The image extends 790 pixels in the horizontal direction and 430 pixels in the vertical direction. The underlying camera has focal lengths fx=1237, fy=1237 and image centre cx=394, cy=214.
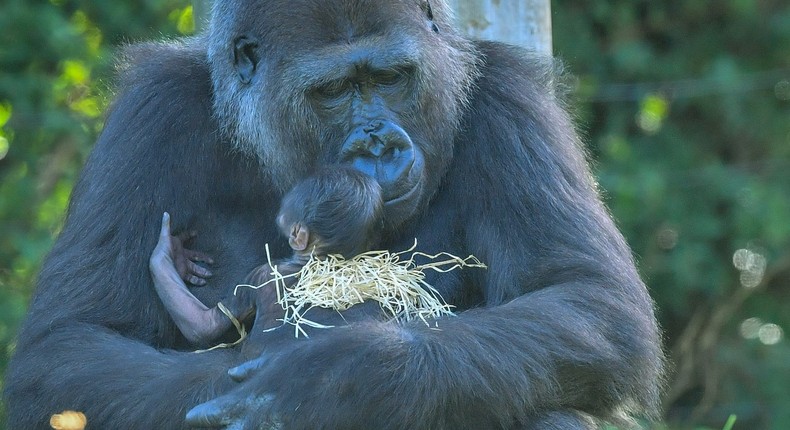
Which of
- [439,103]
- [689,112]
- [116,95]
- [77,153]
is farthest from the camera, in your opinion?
[689,112]

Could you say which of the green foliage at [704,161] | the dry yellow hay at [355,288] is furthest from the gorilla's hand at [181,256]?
the green foliage at [704,161]

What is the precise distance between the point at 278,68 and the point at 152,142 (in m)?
0.60

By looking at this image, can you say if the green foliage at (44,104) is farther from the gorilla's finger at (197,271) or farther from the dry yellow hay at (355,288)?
the dry yellow hay at (355,288)

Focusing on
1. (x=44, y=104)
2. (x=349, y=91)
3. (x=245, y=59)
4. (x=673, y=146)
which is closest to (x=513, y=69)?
(x=349, y=91)

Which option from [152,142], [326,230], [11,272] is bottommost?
[11,272]

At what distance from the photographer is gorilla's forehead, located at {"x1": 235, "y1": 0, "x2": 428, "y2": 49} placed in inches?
190

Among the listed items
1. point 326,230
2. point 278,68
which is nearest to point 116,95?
point 278,68

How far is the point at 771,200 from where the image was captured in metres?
9.04

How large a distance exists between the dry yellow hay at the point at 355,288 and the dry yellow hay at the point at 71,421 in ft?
2.63

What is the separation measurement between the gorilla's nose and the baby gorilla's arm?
80cm

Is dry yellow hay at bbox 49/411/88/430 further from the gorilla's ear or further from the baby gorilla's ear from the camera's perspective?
the gorilla's ear

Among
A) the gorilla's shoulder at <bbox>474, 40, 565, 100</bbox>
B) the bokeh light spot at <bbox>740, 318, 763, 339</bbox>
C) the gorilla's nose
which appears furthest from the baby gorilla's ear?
the bokeh light spot at <bbox>740, 318, 763, 339</bbox>

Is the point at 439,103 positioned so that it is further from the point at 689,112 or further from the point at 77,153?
the point at 689,112

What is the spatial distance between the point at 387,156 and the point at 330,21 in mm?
634
